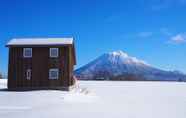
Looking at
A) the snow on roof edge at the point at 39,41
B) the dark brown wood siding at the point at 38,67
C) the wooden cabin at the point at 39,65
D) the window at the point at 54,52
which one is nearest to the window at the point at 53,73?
the wooden cabin at the point at 39,65

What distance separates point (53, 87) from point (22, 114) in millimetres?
17352

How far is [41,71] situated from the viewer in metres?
33.1

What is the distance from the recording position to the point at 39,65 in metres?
33.2

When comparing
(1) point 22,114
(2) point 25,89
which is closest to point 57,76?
(2) point 25,89

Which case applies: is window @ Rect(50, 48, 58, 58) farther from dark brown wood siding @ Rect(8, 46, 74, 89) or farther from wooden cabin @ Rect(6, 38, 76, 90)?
dark brown wood siding @ Rect(8, 46, 74, 89)

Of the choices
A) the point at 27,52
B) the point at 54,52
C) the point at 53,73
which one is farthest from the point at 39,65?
the point at 54,52

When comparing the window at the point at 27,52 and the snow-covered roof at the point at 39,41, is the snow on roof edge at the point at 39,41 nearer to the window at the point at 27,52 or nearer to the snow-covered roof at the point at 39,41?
the snow-covered roof at the point at 39,41

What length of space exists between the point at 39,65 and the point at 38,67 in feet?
0.82

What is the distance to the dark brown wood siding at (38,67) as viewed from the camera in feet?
108

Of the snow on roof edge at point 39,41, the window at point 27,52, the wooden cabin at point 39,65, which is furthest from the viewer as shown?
the window at point 27,52

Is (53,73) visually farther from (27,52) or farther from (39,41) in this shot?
(39,41)

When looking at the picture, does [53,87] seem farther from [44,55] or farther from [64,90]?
[44,55]

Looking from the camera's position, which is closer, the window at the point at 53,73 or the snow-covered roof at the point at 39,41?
the window at the point at 53,73

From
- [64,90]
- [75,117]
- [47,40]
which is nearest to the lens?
[75,117]
